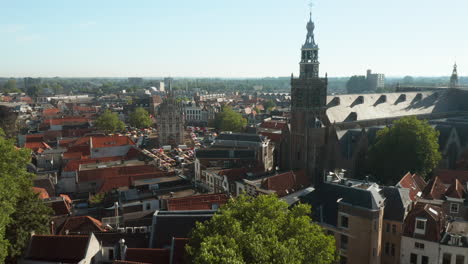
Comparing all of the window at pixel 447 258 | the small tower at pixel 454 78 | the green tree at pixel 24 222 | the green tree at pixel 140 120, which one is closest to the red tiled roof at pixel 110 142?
the green tree at pixel 24 222

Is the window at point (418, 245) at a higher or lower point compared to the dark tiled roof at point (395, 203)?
lower

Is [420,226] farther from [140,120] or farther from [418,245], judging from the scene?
[140,120]

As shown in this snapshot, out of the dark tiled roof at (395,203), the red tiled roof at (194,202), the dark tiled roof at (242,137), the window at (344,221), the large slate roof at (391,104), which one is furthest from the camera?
the dark tiled roof at (242,137)

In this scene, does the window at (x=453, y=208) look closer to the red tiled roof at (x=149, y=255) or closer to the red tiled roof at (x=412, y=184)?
the red tiled roof at (x=412, y=184)

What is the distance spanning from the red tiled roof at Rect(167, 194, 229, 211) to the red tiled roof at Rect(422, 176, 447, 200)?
26934 millimetres

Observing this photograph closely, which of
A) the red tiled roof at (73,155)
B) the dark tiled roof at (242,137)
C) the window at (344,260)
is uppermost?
the dark tiled roof at (242,137)

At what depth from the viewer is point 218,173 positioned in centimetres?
6391

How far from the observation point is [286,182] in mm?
56969

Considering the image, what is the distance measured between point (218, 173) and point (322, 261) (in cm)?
3734

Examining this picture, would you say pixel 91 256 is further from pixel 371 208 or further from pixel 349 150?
pixel 349 150

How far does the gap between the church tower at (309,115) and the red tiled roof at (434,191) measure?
17.5 m

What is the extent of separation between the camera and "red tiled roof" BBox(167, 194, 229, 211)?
47.5 m

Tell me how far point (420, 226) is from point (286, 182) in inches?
876

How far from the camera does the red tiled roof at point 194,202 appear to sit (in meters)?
47.5
